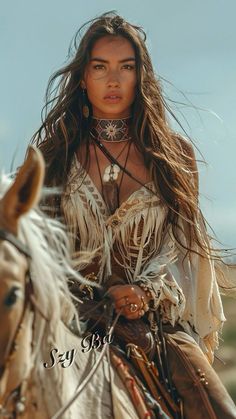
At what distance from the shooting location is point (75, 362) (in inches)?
136

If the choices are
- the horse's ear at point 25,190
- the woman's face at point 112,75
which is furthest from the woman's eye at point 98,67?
the horse's ear at point 25,190

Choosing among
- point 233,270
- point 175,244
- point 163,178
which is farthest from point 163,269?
point 233,270

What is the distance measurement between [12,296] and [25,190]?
389 millimetres

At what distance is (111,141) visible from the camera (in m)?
4.82

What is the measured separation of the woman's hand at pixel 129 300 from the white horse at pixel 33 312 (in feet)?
2.20

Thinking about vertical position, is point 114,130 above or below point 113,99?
below

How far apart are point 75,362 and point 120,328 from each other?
574 mm

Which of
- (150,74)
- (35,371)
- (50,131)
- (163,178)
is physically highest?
(150,74)

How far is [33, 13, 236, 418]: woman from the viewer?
436 cm

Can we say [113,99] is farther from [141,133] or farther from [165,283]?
[165,283]

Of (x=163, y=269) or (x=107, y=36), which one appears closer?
(x=163, y=269)

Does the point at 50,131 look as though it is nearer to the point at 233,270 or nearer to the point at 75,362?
the point at 233,270

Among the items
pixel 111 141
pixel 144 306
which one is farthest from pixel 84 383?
pixel 111 141

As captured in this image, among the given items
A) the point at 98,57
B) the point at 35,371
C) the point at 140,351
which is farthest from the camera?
the point at 98,57
